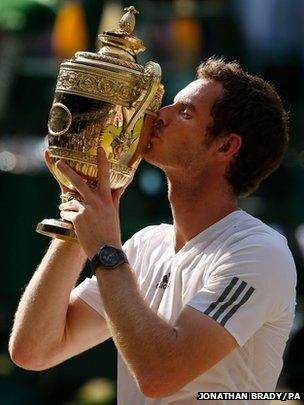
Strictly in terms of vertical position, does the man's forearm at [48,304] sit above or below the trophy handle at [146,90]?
below

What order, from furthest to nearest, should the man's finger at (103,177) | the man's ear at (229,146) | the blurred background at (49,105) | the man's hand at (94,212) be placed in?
the blurred background at (49,105)
the man's ear at (229,146)
the man's finger at (103,177)
the man's hand at (94,212)

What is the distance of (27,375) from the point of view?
8320 mm

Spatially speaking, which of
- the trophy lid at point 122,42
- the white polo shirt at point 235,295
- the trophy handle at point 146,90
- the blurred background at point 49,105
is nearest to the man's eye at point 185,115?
the trophy handle at point 146,90

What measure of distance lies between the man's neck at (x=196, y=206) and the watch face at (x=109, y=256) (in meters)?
0.37

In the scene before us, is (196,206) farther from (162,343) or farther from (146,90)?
(162,343)

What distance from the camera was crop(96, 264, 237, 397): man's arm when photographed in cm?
357

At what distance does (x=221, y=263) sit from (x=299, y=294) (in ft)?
15.2

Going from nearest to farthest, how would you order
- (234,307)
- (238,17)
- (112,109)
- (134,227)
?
(234,307) → (112,109) → (134,227) → (238,17)

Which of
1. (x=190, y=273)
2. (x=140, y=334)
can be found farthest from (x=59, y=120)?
(x=140, y=334)

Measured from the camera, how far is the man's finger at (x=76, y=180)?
3.89 metres

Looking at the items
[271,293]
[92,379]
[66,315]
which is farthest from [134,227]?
[271,293]

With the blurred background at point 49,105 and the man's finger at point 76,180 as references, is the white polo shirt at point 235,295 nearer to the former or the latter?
the man's finger at point 76,180

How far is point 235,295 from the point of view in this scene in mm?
3709

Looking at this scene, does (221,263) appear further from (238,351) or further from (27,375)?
(27,375)
